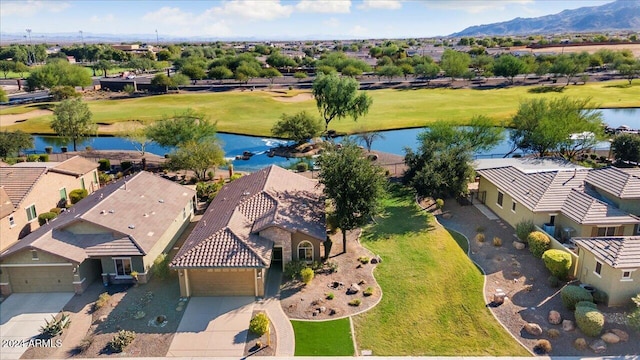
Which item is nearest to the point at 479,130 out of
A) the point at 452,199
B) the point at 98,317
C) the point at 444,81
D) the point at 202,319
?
the point at 452,199

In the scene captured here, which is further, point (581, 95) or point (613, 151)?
point (581, 95)

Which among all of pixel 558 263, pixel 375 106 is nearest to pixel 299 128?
pixel 375 106

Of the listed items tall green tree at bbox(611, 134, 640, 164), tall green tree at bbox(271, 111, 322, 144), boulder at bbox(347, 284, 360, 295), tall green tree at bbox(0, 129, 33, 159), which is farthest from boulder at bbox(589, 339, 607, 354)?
tall green tree at bbox(0, 129, 33, 159)

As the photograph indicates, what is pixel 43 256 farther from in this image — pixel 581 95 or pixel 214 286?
pixel 581 95

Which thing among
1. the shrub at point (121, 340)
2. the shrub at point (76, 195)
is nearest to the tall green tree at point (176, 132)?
the shrub at point (76, 195)

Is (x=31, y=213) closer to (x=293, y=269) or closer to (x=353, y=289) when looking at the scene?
(x=293, y=269)

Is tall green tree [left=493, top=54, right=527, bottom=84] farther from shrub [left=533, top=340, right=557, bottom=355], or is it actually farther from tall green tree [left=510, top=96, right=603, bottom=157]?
shrub [left=533, top=340, right=557, bottom=355]

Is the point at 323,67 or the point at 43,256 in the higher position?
the point at 323,67

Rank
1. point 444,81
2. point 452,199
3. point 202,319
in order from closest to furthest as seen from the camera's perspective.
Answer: point 202,319 < point 452,199 < point 444,81
